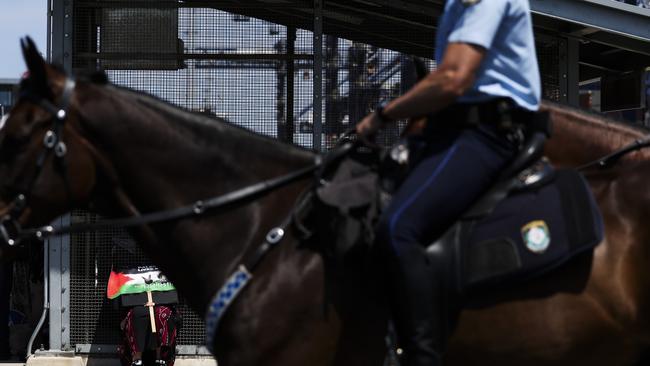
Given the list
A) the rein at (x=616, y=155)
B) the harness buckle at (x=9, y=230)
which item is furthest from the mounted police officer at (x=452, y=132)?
the harness buckle at (x=9, y=230)

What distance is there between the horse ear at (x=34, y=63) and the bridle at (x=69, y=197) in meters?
0.06

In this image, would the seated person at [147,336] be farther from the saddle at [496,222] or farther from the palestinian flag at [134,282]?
the saddle at [496,222]

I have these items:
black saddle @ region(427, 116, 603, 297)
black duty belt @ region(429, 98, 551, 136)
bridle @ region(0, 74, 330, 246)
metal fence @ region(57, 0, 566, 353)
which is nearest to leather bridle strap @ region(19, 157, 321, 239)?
bridle @ region(0, 74, 330, 246)

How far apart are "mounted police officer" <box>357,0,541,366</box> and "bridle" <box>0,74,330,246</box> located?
38 cm

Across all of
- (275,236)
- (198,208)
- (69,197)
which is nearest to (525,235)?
(275,236)

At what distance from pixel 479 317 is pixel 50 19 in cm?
626

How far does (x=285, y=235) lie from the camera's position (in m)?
3.86

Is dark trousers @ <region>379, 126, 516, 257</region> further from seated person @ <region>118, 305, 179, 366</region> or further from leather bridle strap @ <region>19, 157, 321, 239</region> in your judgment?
seated person @ <region>118, 305, 179, 366</region>

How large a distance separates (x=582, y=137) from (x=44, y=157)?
8.77 feet

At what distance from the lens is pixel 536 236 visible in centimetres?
375

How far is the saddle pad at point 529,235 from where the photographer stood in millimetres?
3719

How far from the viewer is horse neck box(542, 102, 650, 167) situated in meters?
4.89

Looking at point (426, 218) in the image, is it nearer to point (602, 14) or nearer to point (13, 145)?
point (13, 145)

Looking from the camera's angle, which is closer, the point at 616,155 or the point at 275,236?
the point at 275,236
